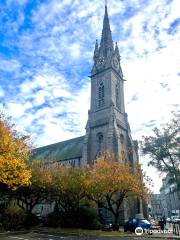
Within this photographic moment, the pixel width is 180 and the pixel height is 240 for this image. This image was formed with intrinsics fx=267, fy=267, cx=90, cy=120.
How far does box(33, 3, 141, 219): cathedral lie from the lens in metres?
49.8

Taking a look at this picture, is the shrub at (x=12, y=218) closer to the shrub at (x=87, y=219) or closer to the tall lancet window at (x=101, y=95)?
the shrub at (x=87, y=219)

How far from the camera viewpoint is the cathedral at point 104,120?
4981 centimetres

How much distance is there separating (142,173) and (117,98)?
77.5 ft

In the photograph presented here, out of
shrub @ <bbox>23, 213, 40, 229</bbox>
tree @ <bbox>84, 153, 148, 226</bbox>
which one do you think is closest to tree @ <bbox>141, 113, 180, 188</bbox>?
tree @ <bbox>84, 153, 148, 226</bbox>

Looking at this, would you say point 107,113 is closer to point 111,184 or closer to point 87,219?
point 111,184

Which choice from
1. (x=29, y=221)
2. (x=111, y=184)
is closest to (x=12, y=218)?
(x=29, y=221)

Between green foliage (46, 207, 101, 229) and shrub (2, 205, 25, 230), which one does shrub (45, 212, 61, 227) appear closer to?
green foliage (46, 207, 101, 229)

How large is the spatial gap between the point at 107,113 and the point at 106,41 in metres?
20.6

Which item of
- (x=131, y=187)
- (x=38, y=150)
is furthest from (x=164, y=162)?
(x=38, y=150)

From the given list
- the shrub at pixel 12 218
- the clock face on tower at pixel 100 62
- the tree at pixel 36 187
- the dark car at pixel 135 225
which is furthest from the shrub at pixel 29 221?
the clock face on tower at pixel 100 62

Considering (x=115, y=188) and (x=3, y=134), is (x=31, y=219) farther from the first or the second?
(x=3, y=134)

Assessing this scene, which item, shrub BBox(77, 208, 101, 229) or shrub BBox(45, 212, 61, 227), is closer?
shrub BBox(77, 208, 101, 229)

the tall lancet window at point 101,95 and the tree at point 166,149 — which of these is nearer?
the tree at point 166,149

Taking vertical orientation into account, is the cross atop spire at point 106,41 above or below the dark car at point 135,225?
above
